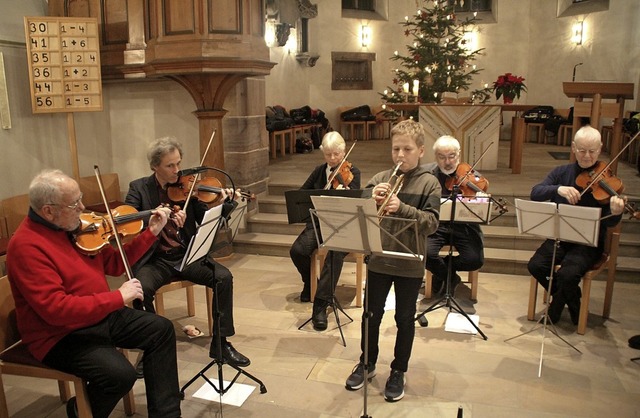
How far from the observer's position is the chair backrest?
97.7 inches

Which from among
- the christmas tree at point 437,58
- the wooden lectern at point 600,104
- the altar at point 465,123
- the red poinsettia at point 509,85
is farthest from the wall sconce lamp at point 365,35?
the wooden lectern at point 600,104

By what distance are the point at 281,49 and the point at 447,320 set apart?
7730 mm

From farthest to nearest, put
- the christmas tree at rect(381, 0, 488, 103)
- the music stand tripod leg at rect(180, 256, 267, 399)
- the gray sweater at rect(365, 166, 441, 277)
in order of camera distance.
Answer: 1. the christmas tree at rect(381, 0, 488, 103)
2. the music stand tripod leg at rect(180, 256, 267, 399)
3. the gray sweater at rect(365, 166, 441, 277)

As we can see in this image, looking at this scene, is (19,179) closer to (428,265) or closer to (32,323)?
(32,323)

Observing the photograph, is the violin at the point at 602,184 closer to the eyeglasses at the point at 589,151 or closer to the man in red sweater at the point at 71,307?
the eyeglasses at the point at 589,151

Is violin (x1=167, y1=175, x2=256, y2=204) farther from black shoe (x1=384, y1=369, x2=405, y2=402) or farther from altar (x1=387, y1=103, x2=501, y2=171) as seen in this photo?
altar (x1=387, y1=103, x2=501, y2=171)

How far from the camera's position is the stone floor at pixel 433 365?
2932mm

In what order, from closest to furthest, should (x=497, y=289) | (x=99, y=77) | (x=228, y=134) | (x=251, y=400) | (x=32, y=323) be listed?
(x=32, y=323), (x=251, y=400), (x=497, y=289), (x=99, y=77), (x=228, y=134)

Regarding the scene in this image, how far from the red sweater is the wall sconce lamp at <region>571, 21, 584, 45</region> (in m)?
11.3

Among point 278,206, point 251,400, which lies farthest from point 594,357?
point 278,206

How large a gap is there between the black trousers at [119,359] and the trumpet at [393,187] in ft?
3.93

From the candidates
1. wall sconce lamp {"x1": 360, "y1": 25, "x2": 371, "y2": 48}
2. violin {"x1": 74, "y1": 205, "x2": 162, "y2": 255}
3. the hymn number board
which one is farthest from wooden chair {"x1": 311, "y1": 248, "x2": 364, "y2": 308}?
wall sconce lamp {"x1": 360, "y1": 25, "x2": 371, "y2": 48}

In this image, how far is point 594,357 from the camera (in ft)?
11.4

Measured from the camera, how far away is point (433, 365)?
133 inches
